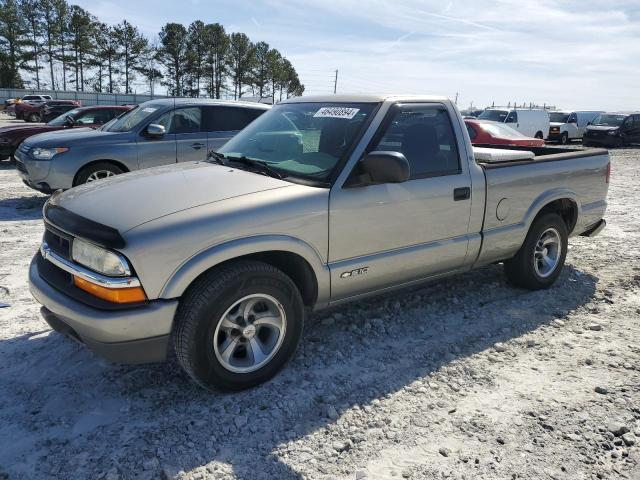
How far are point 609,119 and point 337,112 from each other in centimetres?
2666

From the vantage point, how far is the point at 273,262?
3.45m

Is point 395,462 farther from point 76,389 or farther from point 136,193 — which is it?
point 136,193

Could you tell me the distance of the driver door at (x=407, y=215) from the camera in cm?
350

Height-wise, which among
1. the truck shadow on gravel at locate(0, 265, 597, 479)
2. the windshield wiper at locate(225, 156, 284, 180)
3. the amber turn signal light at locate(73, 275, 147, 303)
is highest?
the windshield wiper at locate(225, 156, 284, 180)

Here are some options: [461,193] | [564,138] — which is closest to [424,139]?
[461,193]

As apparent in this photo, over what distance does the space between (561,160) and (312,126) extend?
8.58 feet

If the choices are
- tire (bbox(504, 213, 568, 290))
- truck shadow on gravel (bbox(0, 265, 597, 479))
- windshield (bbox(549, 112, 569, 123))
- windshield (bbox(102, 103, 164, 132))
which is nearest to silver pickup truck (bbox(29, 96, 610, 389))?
tire (bbox(504, 213, 568, 290))

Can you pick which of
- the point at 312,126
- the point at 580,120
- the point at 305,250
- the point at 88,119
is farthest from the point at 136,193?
the point at 580,120

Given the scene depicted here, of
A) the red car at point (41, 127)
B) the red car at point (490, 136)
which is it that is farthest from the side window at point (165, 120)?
the red car at point (490, 136)

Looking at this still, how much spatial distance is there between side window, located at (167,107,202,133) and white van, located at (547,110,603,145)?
882 inches

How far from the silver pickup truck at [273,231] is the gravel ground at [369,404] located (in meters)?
0.39

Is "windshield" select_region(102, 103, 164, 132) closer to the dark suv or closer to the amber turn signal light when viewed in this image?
the amber turn signal light

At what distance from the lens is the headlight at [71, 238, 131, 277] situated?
2.75 m

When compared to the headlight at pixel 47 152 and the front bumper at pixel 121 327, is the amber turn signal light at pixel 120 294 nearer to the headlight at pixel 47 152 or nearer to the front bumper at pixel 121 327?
the front bumper at pixel 121 327
